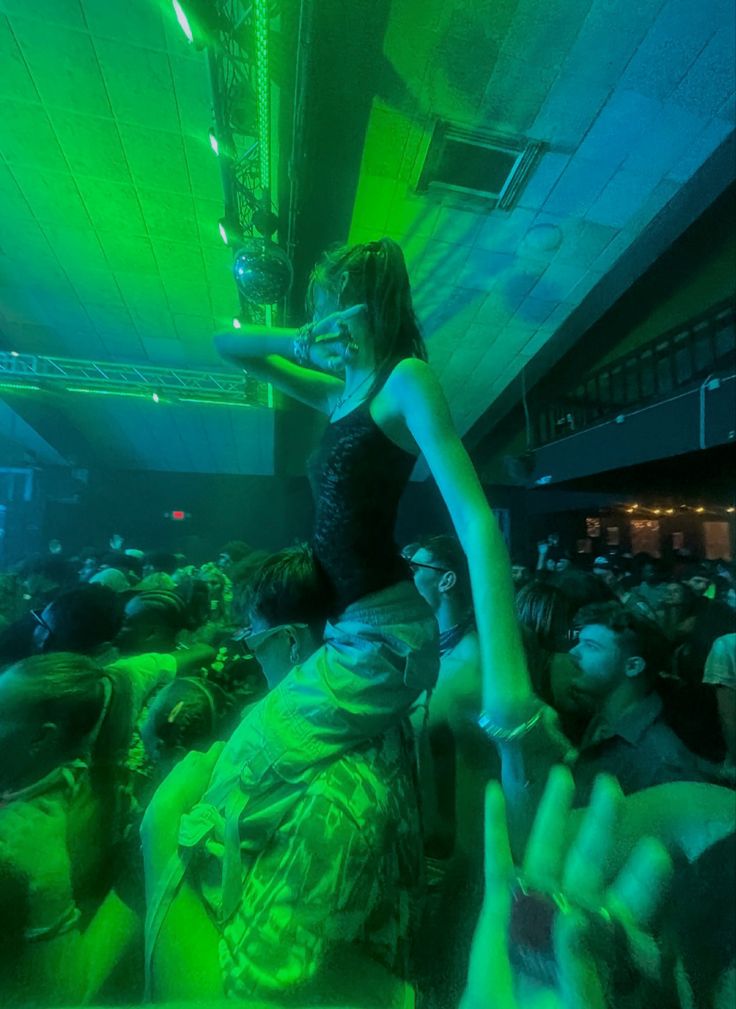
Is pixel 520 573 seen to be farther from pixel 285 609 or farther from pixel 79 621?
pixel 79 621

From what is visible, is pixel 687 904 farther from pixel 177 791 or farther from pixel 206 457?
pixel 206 457

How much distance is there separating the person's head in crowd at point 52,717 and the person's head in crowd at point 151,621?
5 centimetres

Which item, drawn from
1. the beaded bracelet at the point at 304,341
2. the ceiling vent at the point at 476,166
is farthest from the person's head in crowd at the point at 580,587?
the ceiling vent at the point at 476,166

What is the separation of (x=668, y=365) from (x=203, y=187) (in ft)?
3.16

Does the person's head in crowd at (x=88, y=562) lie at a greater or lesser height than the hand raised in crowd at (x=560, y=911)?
greater

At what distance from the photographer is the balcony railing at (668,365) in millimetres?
900

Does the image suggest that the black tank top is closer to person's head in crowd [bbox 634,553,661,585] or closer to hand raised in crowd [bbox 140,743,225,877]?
hand raised in crowd [bbox 140,743,225,877]

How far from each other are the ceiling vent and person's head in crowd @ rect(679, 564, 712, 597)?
35.7 inches

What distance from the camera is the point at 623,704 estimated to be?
0.78 m

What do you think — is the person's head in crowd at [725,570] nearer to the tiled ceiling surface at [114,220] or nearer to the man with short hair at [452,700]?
the man with short hair at [452,700]

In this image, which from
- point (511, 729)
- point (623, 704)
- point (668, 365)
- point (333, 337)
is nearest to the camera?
point (511, 729)

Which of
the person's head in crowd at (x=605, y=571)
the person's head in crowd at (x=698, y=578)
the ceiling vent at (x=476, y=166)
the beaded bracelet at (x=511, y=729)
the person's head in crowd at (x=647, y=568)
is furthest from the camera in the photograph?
the person's head in crowd at (x=698, y=578)

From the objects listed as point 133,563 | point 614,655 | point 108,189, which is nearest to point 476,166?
point 108,189

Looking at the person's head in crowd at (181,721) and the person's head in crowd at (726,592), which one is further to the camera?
the person's head in crowd at (726,592)
